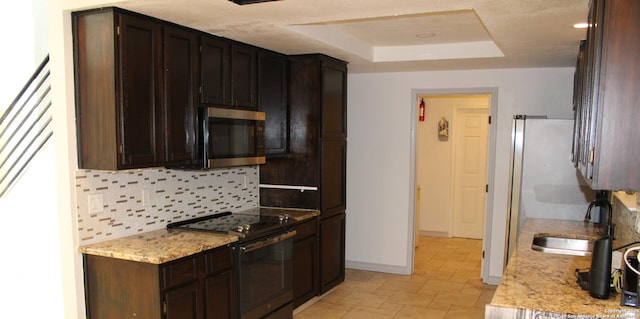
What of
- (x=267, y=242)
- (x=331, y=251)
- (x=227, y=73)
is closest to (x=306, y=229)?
(x=331, y=251)

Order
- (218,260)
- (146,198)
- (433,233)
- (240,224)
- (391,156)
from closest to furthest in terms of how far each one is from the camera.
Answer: (218,260) < (146,198) < (240,224) < (391,156) < (433,233)

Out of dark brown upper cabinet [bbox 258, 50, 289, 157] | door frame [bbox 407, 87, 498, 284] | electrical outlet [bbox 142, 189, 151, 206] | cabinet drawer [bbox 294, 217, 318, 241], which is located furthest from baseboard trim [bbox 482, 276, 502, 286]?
electrical outlet [bbox 142, 189, 151, 206]

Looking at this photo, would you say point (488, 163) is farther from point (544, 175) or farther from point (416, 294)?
point (416, 294)

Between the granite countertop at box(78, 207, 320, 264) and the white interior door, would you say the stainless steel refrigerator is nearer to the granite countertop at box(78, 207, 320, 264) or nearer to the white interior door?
the granite countertop at box(78, 207, 320, 264)

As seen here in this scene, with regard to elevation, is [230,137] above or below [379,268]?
above

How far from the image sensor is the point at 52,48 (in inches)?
109

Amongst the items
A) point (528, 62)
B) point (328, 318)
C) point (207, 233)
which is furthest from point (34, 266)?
point (528, 62)

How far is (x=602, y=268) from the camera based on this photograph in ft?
6.74

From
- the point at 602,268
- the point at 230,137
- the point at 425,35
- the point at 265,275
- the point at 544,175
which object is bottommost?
the point at 265,275

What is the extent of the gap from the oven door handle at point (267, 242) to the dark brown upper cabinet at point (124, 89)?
77 cm

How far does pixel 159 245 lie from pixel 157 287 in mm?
337

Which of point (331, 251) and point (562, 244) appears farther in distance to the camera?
point (331, 251)

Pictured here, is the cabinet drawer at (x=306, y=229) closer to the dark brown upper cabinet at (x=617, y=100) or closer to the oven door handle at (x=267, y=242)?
the oven door handle at (x=267, y=242)

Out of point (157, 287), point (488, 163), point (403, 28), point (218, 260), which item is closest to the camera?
point (157, 287)
